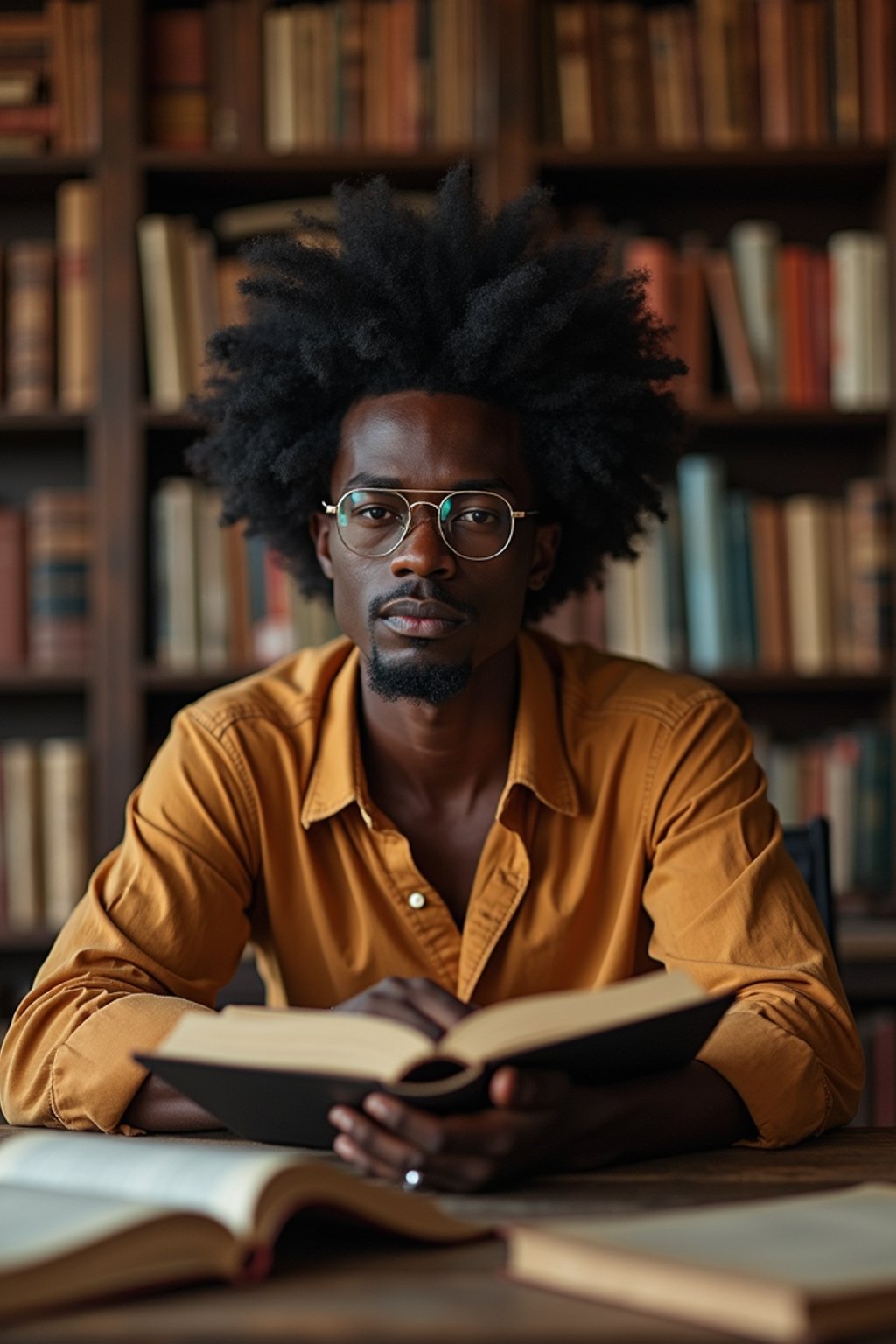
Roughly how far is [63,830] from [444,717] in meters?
1.31

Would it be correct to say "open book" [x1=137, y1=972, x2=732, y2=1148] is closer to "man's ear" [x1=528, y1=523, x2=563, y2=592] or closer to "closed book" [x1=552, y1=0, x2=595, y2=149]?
"man's ear" [x1=528, y1=523, x2=563, y2=592]

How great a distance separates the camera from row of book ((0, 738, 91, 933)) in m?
2.86

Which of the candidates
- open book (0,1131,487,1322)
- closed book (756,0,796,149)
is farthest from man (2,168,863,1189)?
closed book (756,0,796,149)

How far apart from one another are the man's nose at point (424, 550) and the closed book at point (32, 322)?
4.82 feet

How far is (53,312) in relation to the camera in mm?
2949

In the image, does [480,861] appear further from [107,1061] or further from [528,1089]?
[528,1089]

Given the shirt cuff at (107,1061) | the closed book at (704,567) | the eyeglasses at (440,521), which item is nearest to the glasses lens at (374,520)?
the eyeglasses at (440,521)

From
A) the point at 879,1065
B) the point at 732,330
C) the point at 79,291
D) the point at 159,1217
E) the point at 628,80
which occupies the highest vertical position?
the point at 628,80

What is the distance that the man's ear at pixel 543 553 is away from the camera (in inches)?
74.6

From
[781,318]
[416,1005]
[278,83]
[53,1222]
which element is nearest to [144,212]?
[278,83]

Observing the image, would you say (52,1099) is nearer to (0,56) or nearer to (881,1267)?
(881,1267)

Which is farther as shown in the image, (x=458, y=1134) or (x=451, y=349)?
(x=451, y=349)

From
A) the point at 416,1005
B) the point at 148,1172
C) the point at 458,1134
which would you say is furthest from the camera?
the point at 416,1005

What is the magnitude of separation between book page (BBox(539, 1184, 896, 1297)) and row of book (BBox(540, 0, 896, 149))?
2.38m
